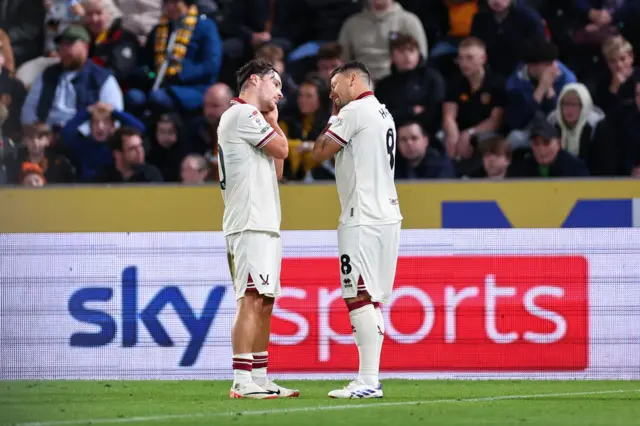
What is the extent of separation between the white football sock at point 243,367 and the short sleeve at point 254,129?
1.31 meters

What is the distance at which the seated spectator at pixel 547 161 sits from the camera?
11.6 meters

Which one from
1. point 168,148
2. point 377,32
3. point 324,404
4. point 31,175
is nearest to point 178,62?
point 168,148

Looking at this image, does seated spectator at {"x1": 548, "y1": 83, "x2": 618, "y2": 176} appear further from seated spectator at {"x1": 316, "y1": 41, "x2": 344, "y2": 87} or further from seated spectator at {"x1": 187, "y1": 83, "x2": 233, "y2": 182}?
seated spectator at {"x1": 187, "y1": 83, "x2": 233, "y2": 182}

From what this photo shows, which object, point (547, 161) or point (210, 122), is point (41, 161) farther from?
point (547, 161)

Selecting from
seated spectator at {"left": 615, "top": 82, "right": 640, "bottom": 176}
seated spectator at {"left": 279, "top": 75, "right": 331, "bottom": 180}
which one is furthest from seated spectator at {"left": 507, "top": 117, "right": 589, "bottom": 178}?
seated spectator at {"left": 279, "top": 75, "right": 331, "bottom": 180}

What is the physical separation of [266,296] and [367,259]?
0.67 m

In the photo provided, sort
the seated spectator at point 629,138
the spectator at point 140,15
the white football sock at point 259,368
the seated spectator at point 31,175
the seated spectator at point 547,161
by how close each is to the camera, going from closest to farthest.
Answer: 1. the white football sock at point 259,368
2. the seated spectator at point 547,161
3. the seated spectator at point 629,138
4. the seated spectator at point 31,175
5. the spectator at point 140,15

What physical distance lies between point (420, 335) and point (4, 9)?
6480mm

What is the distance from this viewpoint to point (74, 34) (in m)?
13.1

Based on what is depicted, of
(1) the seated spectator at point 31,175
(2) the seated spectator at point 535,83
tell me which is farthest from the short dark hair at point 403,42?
(1) the seated spectator at point 31,175

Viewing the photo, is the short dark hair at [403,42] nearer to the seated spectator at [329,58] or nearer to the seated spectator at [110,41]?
the seated spectator at [329,58]

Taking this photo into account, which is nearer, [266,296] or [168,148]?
[266,296]

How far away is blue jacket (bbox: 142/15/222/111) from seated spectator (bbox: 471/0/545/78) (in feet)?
8.82

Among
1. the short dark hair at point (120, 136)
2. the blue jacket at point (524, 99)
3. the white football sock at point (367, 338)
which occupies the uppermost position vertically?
the blue jacket at point (524, 99)
